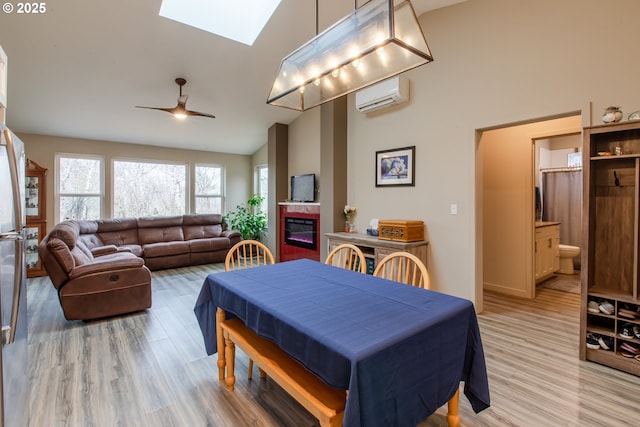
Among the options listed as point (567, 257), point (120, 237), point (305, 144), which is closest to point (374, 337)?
point (305, 144)

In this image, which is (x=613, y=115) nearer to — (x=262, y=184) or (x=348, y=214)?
(x=348, y=214)

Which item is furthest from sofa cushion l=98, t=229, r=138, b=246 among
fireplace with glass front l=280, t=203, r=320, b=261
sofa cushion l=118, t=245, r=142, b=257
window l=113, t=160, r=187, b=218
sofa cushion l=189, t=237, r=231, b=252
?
fireplace with glass front l=280, t=203, r=320, b=261

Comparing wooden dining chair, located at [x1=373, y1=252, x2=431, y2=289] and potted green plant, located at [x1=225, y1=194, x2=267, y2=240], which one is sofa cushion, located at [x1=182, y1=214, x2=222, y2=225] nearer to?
potted green plant, located at [x1=225, y1=194, x2=267, y2=240]

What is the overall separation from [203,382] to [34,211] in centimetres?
490

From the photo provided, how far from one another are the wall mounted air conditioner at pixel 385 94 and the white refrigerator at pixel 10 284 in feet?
10.5

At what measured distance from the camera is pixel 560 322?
313 cm

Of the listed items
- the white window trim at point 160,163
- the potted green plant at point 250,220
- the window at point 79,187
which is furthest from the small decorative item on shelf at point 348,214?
the window at point 79,187

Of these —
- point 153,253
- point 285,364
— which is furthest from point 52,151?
point 285,364

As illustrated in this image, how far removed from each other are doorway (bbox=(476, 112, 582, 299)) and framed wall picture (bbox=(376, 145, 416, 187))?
0.86 meters

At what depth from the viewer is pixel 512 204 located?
4027 mm

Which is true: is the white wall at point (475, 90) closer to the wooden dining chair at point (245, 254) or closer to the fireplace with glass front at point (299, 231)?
the fireplace with glass front at point (299, 231)

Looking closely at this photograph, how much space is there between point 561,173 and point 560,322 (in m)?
3.64

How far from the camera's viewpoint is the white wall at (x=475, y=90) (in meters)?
2.53

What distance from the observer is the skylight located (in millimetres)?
3312
